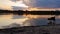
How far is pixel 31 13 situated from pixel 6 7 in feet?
0.87

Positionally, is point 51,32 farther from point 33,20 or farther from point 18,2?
point 18,2

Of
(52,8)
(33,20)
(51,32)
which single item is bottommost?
(51,32)

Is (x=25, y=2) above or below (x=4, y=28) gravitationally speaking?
above

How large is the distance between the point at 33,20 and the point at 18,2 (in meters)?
0.24

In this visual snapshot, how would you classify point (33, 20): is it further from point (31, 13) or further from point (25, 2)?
point (25, 2)

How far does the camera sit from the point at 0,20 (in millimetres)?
1294

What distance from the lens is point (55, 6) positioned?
134 centimetres

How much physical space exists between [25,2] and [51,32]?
41 cm

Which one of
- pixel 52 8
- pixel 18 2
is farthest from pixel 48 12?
pixel 18 2

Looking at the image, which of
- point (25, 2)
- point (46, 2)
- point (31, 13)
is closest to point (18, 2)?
point (25, 2)

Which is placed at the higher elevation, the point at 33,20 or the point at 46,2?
the point at 46,2

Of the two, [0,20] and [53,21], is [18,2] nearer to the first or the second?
[0,20]

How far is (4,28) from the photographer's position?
4.24 ft

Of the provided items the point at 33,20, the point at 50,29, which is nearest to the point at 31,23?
the point at 33,20
